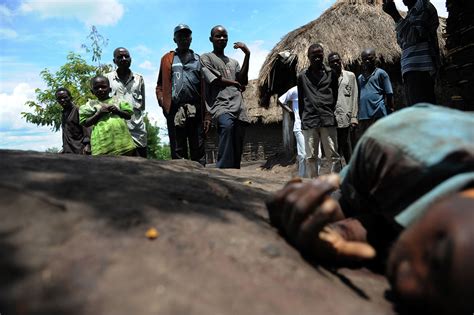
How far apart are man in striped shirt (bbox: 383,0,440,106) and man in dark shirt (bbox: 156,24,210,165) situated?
2.21 meters

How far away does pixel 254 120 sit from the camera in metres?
13.6

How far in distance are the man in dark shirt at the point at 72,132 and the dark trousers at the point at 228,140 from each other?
220 centimetres

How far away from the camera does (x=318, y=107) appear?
4852 millimetres

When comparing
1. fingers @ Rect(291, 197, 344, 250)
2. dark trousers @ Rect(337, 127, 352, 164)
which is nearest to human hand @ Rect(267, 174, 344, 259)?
fingers @ Rect(291, 197, 344, 250)

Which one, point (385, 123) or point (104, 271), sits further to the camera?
point (385, 123)

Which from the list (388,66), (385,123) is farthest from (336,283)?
(388,66)

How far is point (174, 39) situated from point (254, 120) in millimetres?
8827

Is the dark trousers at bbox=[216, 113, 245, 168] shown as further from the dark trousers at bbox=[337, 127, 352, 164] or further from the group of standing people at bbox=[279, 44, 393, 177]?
the dark trousers at bbox=[337, 127, 352, 164]

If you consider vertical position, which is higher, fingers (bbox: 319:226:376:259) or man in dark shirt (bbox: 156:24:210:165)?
man in dark shirt (bbox: 156:24:210:165)

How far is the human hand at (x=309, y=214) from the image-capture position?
1.38m

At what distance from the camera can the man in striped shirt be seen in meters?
4.15

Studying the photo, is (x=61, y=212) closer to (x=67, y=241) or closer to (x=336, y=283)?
(x=67, y=241)

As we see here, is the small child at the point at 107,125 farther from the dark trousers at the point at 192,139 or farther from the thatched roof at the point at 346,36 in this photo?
the thatched roof at the point at 346,36

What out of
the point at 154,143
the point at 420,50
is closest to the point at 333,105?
the point at 420,50
